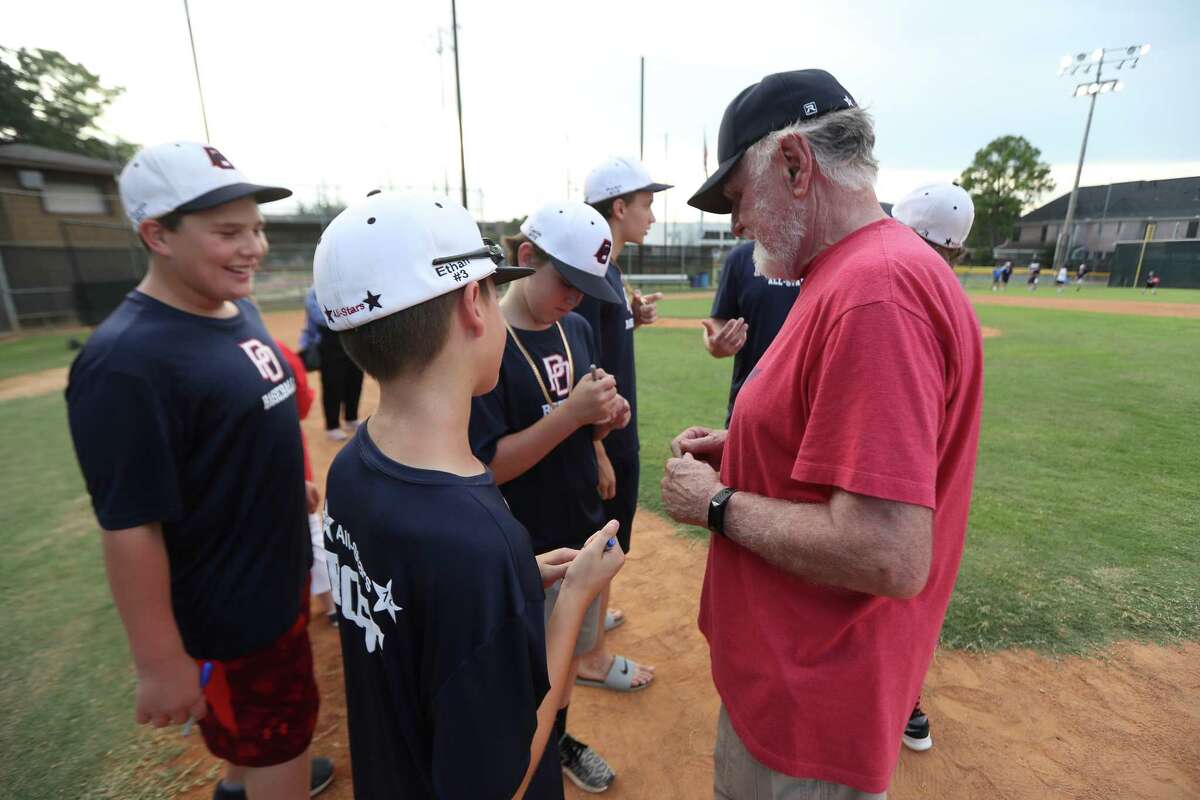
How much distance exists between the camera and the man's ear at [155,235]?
77.1 inches

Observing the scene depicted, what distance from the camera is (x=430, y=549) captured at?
1099mm

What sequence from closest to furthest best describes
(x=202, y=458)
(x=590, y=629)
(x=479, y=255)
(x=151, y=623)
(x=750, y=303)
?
1. (x=479, y=255)
2. (x=151, y=623)
3. (x=202, y=458)
4. (x=590, y=629)
5. (x=750, y=303)

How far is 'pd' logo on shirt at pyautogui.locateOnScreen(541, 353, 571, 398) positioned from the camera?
2.39 meters

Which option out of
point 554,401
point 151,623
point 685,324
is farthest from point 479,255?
point 685,324

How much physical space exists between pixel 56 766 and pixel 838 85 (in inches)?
171

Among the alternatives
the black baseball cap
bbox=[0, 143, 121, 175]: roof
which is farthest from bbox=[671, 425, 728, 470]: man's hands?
bbox=[0, 143, 121, 175]: roof

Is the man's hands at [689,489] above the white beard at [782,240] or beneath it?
beneath

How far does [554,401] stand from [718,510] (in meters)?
1.03

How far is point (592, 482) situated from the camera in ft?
8.62

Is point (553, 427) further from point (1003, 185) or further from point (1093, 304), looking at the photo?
point (1003, 185)

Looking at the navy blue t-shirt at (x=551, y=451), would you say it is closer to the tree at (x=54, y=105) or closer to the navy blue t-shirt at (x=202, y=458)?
the navy blue t-shirt at (x=202, y=458)

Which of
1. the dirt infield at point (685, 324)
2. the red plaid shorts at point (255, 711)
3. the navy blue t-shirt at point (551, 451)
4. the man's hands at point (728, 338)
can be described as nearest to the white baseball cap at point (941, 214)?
the man's hands at point (728, 338)

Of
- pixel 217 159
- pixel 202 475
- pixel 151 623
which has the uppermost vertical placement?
pixel 217 159

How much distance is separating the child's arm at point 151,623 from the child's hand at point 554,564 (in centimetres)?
121
